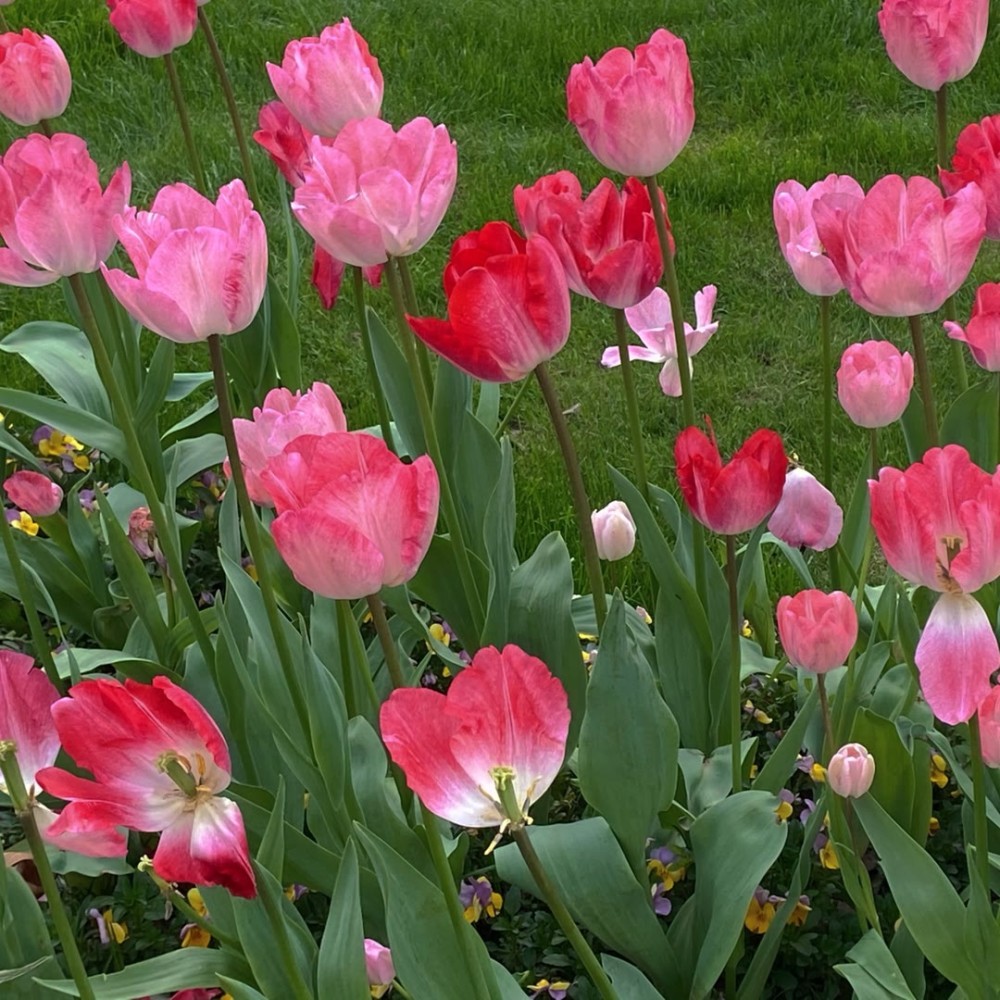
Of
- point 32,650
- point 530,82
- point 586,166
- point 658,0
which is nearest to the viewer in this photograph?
point 32,650

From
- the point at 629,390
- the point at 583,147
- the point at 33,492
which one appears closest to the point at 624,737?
the point at 629,390

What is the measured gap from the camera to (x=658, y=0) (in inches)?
167

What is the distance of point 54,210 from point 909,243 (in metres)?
0.66

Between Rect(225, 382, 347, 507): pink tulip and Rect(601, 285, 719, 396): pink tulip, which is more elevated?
Rect(225, 382, 347, 507): pink tulip

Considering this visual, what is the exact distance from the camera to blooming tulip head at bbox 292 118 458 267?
1.02m

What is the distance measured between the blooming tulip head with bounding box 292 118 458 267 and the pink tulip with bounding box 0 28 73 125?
60 cm

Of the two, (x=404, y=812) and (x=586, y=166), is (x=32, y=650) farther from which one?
(x=586, y=166)

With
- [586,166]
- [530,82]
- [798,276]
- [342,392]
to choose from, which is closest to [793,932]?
[798,276]

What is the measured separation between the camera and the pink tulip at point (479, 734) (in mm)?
793

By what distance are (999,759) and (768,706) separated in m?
0.73

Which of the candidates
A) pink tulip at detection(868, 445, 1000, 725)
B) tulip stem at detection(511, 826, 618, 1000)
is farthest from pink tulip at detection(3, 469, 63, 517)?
pink tulip at detection(868, 445, 1000, 725)

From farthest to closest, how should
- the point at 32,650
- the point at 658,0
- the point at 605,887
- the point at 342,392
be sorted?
the point at 658,0 < the point at 342,392 < the point at 32,650 < the point at 605,887

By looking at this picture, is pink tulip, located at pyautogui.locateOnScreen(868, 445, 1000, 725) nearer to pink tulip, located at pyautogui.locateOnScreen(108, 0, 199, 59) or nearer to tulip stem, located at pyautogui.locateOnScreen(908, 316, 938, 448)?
tulip stem, located at pyautogui.locateOnScreen(908, 316, 938, 448)

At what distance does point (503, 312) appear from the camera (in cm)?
96
